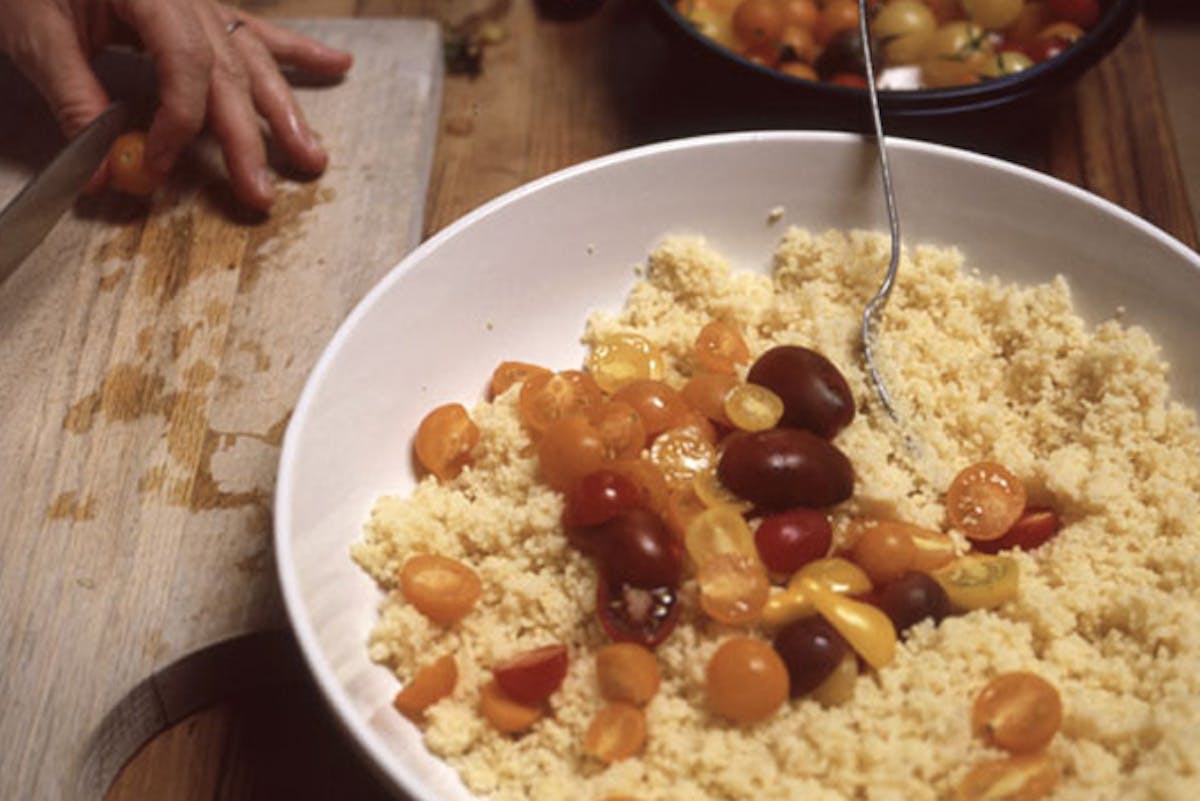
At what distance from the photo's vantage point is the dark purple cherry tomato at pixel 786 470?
3.65 feet

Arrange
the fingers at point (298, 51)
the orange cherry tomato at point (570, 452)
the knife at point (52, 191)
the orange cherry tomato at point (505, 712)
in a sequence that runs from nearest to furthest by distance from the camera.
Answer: the orange cherry tomato at point (505, 712) < the orange cherry tomato at point (570, 452) < the knife at point (52, 191) < the fingers at point (298, 51)

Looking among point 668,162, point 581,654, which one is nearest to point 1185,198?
point 668,162

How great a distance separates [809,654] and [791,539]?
12 cm

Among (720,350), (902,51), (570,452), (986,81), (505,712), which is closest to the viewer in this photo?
(505,712)

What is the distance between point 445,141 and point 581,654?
3.25 ft

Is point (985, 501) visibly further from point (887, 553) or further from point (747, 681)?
point (747, 681)

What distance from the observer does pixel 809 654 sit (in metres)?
1.01

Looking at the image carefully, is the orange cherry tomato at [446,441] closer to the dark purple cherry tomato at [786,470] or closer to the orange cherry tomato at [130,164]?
the dark purple cherry tomato at [786,470]

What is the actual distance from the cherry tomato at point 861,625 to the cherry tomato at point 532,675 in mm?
225

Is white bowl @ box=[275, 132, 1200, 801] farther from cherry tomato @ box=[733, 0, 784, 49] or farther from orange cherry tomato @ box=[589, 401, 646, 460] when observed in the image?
cherry tomato @ box=[733, 0, 784, 49]

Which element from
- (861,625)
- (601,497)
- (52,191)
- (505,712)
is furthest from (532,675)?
(52,191)

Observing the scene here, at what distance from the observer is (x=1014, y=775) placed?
940 millimetres

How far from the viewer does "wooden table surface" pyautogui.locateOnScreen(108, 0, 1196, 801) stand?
1.76m

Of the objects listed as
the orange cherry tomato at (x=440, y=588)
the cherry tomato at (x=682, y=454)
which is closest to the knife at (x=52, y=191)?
the orange cherry tomato at (x=440, y=588)
